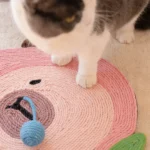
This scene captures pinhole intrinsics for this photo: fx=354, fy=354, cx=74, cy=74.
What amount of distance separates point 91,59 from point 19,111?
1.08 feet

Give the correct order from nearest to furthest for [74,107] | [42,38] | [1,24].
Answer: [42,38] → [74,107] → [1,24]

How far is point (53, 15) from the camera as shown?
3.12 ft

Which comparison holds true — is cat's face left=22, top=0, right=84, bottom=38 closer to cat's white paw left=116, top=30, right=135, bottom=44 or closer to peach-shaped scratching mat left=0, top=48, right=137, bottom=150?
peach-shaped scratching mat left=0, top=48, right=137, bottom=150

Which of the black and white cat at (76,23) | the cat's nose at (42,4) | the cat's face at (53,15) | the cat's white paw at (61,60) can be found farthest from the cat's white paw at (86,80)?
the cat's nose at (42,4)

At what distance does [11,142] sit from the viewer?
1235 millimetres

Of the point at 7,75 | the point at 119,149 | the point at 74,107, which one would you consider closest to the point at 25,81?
the point at 7,75

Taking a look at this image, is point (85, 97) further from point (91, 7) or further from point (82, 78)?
point (91, 7)

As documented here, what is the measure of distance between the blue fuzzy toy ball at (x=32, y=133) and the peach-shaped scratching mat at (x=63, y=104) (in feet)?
0.16

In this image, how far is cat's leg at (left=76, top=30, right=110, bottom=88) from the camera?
1.22m

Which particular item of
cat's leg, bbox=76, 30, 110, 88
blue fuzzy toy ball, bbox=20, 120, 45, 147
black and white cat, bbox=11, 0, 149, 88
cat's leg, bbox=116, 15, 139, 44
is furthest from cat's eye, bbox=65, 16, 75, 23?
cat's leg, bbox=116, 15, 139, 44

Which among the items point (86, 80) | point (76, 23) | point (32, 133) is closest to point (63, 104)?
point (86, 80)

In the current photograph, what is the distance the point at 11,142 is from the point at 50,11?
526 millimetres

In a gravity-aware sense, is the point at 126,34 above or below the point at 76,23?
below

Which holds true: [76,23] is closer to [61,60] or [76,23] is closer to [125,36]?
[61,60]
